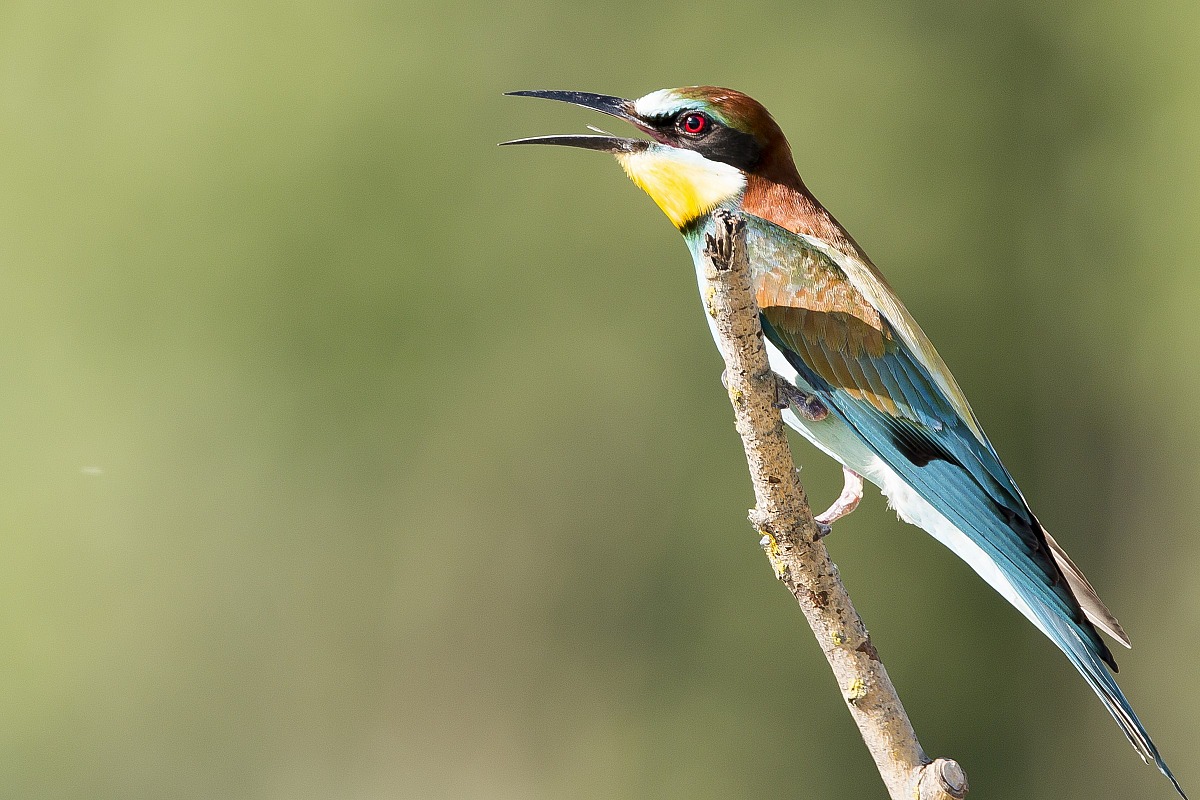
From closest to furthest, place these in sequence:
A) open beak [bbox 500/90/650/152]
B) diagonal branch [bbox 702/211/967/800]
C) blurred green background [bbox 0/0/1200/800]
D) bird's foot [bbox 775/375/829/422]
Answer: diagonal branch [bbox 702/211/967/800] < bird's foot [bbox 775/375/829/422] < open beak [bbox 500/90/650/152] < blurred green background [bbox 0/0/1200/800]

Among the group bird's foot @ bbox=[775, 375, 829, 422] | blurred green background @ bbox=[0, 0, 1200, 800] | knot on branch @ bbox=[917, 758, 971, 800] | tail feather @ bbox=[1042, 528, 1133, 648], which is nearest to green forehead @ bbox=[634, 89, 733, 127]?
bird's foot @ bbox=[775, 375, 829, 422]

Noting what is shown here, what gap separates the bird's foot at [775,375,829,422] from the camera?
143 centimetres

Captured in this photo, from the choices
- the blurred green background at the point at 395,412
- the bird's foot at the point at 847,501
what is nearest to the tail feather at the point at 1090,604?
the bird's foot at the point at 847,501

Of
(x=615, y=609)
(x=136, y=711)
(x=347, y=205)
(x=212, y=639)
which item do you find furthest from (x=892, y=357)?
(x=136, y=711)

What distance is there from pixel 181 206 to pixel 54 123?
0.40 metres

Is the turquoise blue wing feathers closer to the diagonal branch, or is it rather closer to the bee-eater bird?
the bee-eater bird

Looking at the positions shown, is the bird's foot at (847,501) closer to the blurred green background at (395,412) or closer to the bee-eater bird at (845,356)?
the bee-eater bird at (845,356)

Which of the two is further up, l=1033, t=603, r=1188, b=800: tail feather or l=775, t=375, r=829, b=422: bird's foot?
l=775, t=375, r=829, b=422: bird's foot

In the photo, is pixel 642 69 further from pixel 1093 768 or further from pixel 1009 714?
pixel 1093 768

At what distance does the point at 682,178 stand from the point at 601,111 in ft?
0.48

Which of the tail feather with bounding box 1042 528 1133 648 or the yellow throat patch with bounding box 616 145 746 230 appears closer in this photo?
the tail feather with bounding box 1042 528 1133 648

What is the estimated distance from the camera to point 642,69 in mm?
3330

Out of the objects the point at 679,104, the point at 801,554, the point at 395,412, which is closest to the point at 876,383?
the point at 801,554

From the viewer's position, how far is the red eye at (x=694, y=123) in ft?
5.22
